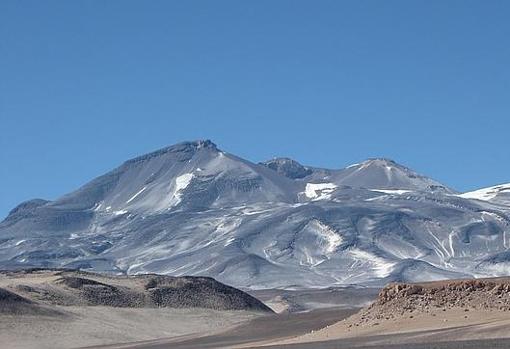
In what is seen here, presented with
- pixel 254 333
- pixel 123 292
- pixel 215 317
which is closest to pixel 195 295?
pixel 123 292

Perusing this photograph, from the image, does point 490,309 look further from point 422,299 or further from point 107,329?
point 107,329

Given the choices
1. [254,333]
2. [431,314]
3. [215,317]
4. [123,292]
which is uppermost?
[123,292]

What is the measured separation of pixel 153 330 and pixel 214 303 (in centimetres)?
1904

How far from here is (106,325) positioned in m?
100

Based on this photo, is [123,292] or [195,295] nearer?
[123,292]

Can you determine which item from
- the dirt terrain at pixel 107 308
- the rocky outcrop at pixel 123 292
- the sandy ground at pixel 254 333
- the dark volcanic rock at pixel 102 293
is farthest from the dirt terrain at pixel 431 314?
the dark volcanic rock at pixel 102 293

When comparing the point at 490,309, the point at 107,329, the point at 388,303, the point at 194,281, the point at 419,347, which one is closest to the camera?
the point at 419,347

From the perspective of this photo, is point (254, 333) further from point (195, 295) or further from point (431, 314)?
point (195, 295)

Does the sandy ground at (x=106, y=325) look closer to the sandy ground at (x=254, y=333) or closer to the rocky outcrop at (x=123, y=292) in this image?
the rocky outcrop at (x=123, y=292)

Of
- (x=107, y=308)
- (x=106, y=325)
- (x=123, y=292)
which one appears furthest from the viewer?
(x=123, y=292)

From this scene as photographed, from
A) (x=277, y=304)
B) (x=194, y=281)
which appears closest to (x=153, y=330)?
(x=194, y=281)

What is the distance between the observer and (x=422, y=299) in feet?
212

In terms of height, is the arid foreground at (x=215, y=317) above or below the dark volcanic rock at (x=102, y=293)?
below

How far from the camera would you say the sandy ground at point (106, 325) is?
295 feet
